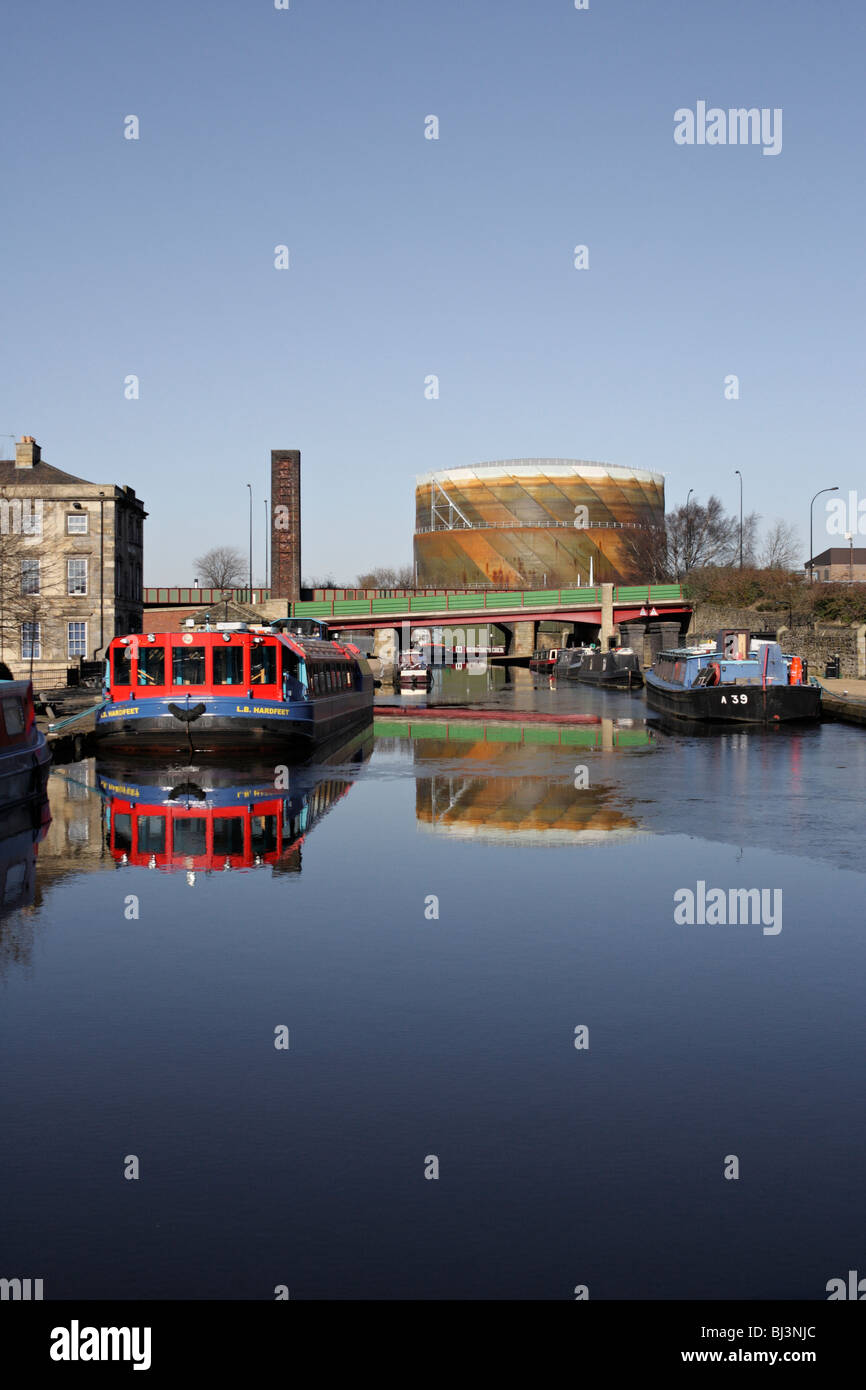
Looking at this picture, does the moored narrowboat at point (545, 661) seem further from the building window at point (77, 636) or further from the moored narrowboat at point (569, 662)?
the building window at point (77, 636)

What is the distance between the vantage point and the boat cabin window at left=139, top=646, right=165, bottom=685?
35.4 m

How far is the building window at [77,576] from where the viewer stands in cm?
8738

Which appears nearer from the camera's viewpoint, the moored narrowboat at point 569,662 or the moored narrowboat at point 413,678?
the moored narrowboat at point 413,678

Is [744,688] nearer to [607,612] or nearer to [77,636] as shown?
[77,636]

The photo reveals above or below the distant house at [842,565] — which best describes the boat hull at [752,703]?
below

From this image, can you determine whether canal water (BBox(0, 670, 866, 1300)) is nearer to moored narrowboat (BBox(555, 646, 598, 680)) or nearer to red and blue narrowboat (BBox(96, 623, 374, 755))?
red and blue narrowboat (BBox(96, 623, 374, 755))

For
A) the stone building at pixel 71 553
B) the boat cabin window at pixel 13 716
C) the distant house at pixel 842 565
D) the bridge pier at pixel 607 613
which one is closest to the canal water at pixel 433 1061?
the boat cabin window at pixel 13 716

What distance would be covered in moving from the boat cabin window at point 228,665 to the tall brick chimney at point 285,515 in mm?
101185

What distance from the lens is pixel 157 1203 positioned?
7.40 m

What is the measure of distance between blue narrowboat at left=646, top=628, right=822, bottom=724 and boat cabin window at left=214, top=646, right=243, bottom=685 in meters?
17.1

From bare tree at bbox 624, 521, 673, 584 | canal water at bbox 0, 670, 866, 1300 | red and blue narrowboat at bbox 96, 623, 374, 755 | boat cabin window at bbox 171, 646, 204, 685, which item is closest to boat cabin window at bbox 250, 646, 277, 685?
red and blue narrowboat at bbox 96, 623, 374, 755
